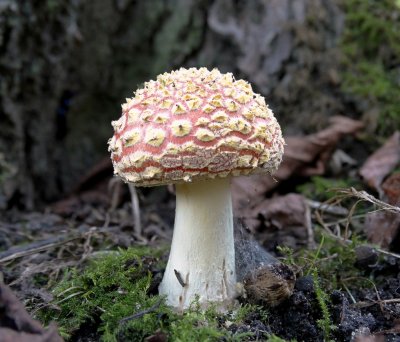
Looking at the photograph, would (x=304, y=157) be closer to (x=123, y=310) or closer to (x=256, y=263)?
(x=256, y=263)

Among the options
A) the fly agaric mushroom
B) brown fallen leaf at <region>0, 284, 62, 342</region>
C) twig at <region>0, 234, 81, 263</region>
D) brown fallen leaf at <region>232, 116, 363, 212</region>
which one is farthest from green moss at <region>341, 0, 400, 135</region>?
brown fallen leaf at <region>0, 284, 62, 342</region>

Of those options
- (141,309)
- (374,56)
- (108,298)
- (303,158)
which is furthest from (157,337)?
(374,56)

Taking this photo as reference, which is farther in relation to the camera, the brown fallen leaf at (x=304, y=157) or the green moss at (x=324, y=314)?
the brown fallen leaf at (x=304, y=157)

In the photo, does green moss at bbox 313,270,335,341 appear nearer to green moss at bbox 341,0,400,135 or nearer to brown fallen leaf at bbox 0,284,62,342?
brown fallen leaf at bbox 0,284,62,342

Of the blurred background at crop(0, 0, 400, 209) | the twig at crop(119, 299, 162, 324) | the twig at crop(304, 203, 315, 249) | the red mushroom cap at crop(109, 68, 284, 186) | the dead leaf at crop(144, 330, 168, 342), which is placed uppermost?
→ the blurred background at crop(0, 0, 400, 209)

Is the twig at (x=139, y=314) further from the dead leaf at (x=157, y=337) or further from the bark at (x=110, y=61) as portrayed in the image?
the bark at (x=110, y=61)

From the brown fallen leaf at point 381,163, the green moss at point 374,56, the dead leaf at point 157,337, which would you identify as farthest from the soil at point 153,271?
the green moss at point 374,56

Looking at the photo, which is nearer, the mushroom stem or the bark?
the mushroom stem
